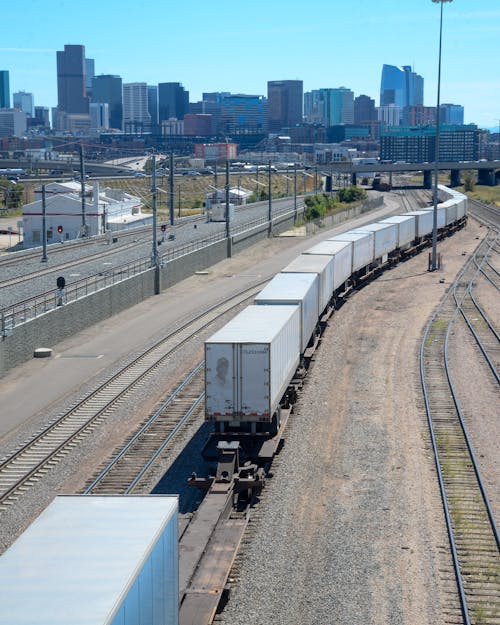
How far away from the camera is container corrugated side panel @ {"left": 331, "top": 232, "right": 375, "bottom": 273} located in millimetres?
46531

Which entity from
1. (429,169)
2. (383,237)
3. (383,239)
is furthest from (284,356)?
(429,169)

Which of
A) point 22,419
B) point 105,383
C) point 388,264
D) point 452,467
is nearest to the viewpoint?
point 452,467

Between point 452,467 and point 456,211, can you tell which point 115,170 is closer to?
point 456,211

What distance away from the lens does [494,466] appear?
2178 centimetres

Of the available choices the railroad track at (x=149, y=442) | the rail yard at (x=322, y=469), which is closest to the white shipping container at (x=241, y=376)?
the rail yard at (x=322, y=469)

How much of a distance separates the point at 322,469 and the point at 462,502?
327 centimetres

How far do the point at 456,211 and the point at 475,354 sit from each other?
49579 millimetres

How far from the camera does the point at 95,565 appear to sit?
9312 mm

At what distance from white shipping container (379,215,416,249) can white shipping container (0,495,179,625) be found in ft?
165

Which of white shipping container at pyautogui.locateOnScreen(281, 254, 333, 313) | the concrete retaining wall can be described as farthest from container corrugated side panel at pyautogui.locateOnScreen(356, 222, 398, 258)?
white shipping container at pyautogui.locateOnScreen(281, 254, 333, 313)

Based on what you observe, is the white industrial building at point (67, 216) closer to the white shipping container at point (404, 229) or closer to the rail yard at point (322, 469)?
the white shipping container at point (404, 229)

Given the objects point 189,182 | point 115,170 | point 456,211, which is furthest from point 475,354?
point 115,170

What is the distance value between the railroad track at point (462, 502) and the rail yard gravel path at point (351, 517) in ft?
0.87

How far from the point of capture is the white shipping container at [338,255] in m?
39.8
